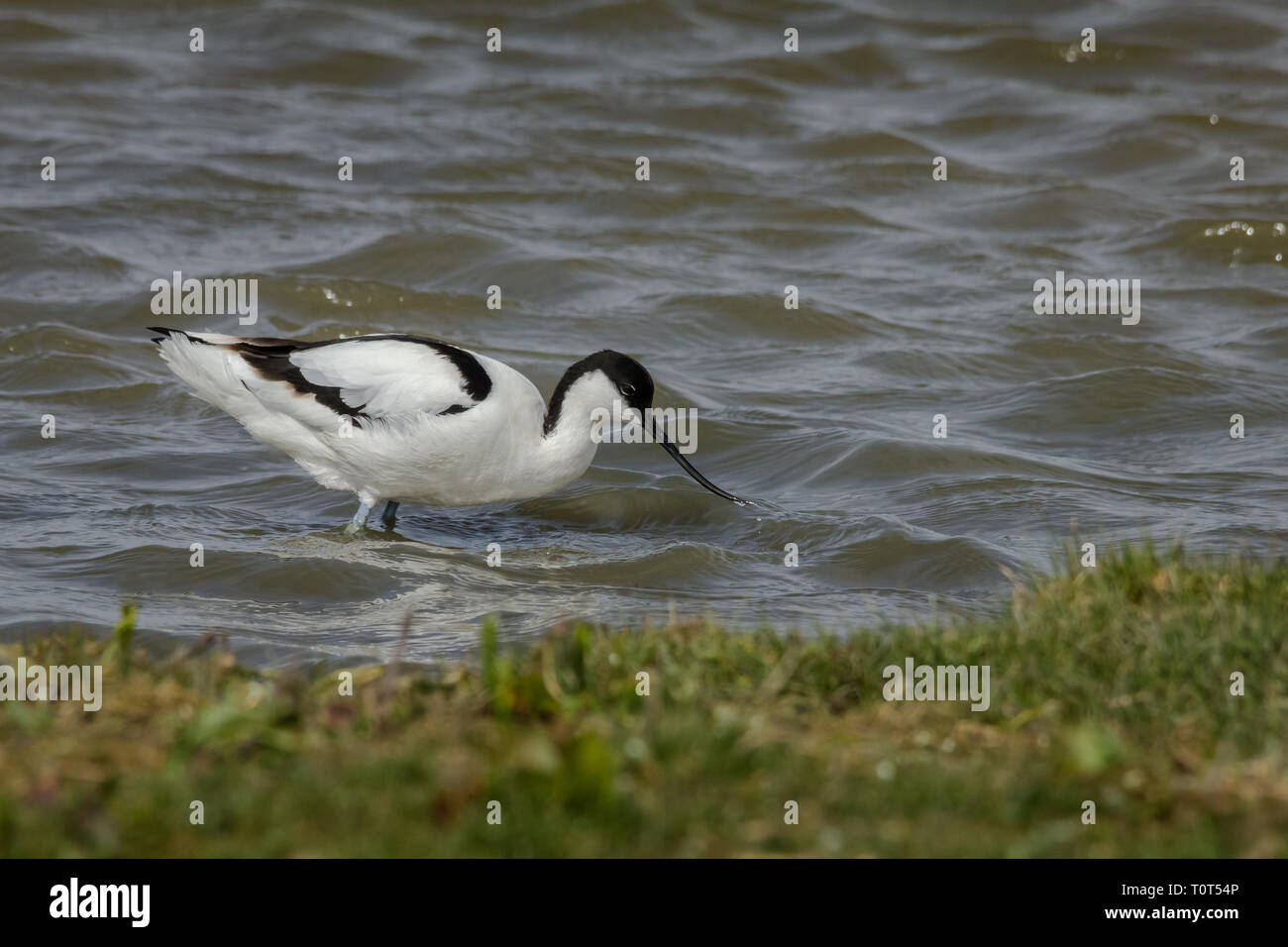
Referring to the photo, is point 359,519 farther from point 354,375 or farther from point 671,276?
point 671,276

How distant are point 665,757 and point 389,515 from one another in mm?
5284

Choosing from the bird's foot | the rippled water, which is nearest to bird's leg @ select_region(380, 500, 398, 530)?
the rippled water

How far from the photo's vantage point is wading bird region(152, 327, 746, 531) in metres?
7.62

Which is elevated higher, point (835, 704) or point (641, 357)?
point (641, 357)

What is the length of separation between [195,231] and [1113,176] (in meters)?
8.72

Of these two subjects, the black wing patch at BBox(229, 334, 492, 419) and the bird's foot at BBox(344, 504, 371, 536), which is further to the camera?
the bird's foot at BBox(344, 504, 371, 536)

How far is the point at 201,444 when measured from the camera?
9.82 meters

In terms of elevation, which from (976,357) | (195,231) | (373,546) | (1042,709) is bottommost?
(1042,709)

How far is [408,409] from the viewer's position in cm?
763

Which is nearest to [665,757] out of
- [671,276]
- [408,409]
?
[408,409]

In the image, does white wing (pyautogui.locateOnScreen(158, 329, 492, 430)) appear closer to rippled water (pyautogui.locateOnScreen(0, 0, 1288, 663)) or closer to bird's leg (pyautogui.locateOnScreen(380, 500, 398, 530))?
rippled water (pyautogui.locateOnScreen(0, 0, 1288, 663))

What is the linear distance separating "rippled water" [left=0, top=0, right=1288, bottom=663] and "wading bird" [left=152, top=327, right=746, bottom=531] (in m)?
0.42
